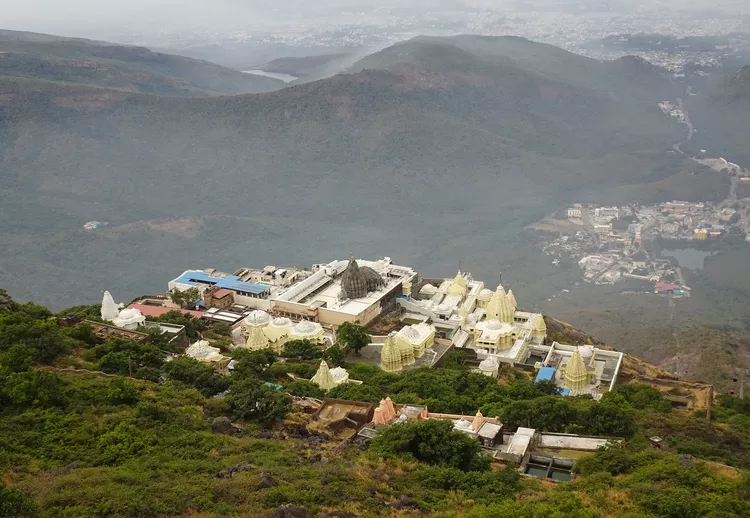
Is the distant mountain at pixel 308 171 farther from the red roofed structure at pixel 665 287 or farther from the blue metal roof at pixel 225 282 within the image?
the blue metal roof at pixel 225 282

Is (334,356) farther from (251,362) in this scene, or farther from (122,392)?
(122,392)

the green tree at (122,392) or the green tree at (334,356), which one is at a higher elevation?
the green tree at (122,392)

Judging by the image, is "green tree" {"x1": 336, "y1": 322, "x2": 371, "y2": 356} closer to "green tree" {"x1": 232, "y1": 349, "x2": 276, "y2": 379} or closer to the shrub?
"green tree" {"x1": 232, "y1": 349, "x2": 276, "y2": 379}

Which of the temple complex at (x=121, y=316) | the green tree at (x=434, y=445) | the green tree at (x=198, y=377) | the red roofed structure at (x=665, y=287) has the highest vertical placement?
the green tree at (x=434, y=445)

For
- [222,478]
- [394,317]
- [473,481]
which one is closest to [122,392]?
[222,478]

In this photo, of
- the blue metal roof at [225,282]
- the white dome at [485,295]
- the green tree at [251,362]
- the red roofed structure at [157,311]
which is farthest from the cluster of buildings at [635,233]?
the green tree at [251,362]

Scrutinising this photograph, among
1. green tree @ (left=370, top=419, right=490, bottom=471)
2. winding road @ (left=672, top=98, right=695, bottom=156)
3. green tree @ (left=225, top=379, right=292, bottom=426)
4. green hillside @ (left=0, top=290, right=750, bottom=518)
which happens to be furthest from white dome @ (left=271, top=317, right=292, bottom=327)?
winding road @ (left=672, top=98, right=695, bottom=156)

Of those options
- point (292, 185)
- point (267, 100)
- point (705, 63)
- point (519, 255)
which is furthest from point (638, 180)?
point (705, 63)

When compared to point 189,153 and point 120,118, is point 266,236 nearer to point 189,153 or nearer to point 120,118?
point 189,153
